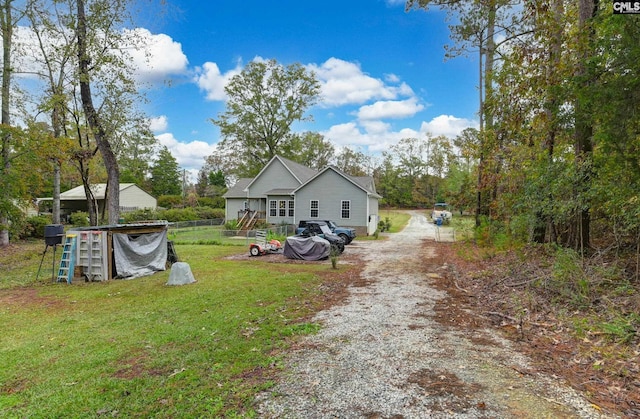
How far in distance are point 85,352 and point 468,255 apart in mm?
12629

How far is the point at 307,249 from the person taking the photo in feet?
42.4

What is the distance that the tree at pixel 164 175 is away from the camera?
51.6 metres

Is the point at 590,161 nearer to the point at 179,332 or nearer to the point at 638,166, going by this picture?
the point at 638,166

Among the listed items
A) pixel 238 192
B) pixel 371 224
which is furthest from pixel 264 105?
pixel 371 224

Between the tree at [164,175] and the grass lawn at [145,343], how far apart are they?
45.9 metres

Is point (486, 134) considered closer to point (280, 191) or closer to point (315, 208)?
point (315, 208)

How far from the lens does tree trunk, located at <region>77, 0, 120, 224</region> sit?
11.4m

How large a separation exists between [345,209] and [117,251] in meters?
15.5

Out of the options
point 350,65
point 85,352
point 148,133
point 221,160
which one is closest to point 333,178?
point 350,65

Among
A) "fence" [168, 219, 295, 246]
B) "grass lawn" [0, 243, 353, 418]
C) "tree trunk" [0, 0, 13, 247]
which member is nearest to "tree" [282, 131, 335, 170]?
"fence" [168, 219, 295, 246]

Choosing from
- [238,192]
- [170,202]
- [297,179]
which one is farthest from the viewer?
[170,202]

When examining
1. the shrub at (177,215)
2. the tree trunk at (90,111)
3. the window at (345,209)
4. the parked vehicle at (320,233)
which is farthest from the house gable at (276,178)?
the tree trunk at (90,111)

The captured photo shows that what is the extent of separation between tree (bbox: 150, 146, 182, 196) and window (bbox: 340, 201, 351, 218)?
39.2 metres

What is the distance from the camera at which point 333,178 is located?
23141 millimetres
